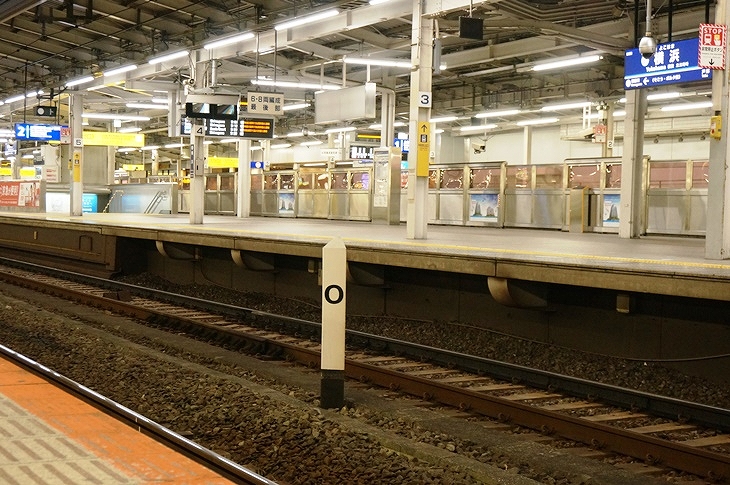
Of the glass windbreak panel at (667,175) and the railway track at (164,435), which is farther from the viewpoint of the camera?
the glass windbreak panel at (667,175)

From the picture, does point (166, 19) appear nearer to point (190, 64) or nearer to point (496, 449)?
point (190, 64)

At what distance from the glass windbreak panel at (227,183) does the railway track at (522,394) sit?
20132 mm

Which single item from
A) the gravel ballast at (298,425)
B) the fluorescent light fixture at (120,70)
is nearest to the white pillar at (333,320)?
the gravel ballast at (298,425)

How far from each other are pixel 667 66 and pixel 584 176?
251 inches

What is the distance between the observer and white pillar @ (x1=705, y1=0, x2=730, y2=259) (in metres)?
9.90

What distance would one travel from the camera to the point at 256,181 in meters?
30.9

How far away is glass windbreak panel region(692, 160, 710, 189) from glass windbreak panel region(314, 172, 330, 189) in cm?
1245

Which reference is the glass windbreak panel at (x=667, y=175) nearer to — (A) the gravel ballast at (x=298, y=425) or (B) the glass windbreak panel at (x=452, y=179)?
(B) the glass windbreak panel at (x=452, y=179)

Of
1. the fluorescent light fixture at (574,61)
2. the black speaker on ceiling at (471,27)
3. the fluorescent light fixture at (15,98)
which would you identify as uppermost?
the fluorescent light fixture at (15,98)

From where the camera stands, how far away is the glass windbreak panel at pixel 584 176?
1916 cm

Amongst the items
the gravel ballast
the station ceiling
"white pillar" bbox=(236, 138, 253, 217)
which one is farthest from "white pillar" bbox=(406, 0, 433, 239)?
"white pillar" bbox=(236, 138, 253, 217)

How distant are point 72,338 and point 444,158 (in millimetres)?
33235

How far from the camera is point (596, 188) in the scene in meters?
19.1

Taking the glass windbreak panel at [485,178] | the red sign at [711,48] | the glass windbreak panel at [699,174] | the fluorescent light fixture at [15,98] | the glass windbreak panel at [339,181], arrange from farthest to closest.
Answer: the fluorescent light fixture at [15,98], the glass windbreak panel at [339,181], the glass windbreak panel at [485,178], the glass windbreak panel at [699,174], the red sign at [711,48]
